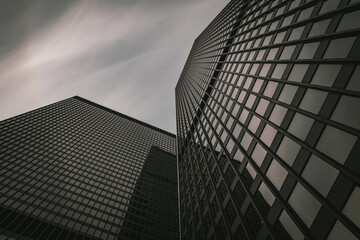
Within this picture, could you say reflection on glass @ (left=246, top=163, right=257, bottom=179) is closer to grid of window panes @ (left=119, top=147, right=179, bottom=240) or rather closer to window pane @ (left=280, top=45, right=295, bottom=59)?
window pane @ (left=280, top=45, right=295, bottom=59)

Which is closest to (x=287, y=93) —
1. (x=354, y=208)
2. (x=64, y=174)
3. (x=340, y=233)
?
(x=354, y=208)

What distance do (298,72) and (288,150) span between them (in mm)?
5608

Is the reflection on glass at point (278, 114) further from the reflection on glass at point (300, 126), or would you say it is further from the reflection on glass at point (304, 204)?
the reflection on glass at point (304, 204)

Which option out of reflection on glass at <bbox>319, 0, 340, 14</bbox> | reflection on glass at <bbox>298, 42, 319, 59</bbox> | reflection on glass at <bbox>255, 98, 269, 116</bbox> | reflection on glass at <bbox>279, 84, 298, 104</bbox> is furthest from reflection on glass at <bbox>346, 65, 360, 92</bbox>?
reflection on glass at <bbox>255, 98, 269, 116</bbox>

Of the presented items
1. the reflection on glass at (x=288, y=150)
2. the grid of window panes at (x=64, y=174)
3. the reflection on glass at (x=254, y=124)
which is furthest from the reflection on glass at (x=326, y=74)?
the grid of window panes at (x=64, y=174)

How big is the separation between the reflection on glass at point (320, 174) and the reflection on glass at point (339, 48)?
212 inches

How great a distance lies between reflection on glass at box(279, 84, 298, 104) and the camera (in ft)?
57.2

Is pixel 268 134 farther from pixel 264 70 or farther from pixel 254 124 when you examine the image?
pixel 264 70

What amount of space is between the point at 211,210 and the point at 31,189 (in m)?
47.1

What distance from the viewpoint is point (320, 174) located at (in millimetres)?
11984

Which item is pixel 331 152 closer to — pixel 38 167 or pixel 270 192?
pixel 270 192

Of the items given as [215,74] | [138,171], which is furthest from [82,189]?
[215,74]

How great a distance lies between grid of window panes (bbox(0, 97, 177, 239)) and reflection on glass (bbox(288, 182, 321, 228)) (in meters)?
49.3

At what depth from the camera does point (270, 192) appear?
1584cm
